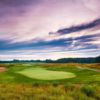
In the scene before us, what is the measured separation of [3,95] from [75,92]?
13.3 ft

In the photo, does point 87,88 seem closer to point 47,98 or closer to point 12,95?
point 47,98

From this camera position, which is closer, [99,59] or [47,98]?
[47,98]

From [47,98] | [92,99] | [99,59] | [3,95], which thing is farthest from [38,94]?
[99,59]

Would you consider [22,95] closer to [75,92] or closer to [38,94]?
[38,94]

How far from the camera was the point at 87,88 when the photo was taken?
49.4ft

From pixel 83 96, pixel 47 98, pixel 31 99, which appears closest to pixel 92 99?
pixel 83 96

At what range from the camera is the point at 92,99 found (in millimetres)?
13320

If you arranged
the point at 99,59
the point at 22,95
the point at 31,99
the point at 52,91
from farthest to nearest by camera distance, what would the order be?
the point at 99,59
the point at 52,91
the point at 22,95
the point at 31,99

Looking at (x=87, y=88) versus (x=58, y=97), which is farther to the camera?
(x=87, y=88)

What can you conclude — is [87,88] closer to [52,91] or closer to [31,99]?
[52,91]

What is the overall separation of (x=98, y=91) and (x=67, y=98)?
309 cm

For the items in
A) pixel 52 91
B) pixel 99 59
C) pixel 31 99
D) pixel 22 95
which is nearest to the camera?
pixel 31 99

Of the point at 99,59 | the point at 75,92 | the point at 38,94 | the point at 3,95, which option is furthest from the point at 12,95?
the point at 99,59

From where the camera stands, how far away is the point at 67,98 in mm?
12664
